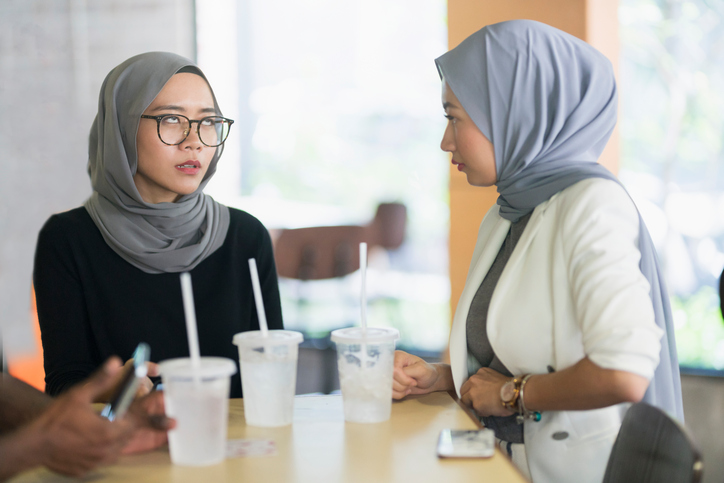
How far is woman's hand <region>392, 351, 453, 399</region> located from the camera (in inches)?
52.2

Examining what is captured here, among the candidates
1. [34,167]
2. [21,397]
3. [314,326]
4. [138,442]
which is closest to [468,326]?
[138,442]

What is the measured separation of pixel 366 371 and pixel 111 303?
2.70ft

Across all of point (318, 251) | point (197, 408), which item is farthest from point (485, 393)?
point (318, 251)

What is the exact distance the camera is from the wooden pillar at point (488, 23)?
2777 mm

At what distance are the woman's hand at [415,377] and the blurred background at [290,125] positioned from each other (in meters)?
1.85

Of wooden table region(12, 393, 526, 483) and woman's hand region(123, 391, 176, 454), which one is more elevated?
woman's hand region(123, 391, 176, 454)

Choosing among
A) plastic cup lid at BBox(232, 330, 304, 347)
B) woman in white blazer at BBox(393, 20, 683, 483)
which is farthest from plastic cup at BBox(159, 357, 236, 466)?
woman in white blazer at BBox(393, 20, 683, 483)

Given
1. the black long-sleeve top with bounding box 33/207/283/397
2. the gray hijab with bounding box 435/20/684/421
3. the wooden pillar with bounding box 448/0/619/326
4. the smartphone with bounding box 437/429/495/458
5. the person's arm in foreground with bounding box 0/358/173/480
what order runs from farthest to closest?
the wooden pillar with bounding box 448/0/619/326 < the black long-sleeve top with bounding box 33/207/283/397 < the gray hijab with bounding box 435/20/684/421 < the smartphone with bounding box 437/429/495/458 < the person's arm in foreground with bounding box 0/358/173/480

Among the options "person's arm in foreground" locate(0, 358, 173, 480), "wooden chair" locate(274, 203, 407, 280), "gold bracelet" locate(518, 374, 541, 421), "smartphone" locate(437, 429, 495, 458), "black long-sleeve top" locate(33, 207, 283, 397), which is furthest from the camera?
"wooden chair" locate(274, 203, 407, 280)

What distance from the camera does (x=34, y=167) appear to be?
12.7 ft

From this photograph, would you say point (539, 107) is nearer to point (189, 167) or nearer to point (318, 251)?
point (189, 167)

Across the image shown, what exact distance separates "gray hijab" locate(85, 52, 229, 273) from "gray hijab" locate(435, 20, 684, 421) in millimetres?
810

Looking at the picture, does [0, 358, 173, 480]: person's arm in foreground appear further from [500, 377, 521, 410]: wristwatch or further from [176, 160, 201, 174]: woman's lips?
[176, 160, 201, 174]: woman's lips

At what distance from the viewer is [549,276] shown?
127 centimetres
